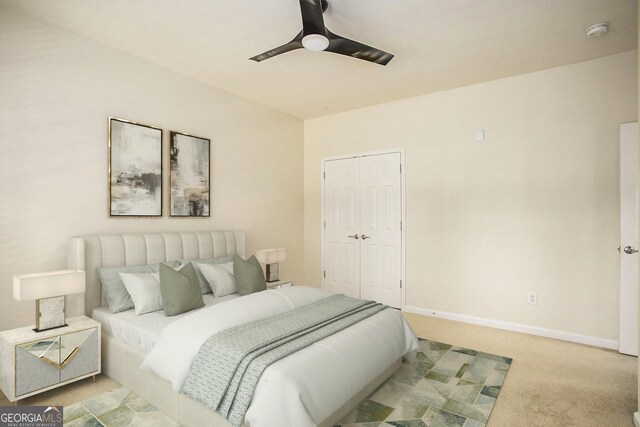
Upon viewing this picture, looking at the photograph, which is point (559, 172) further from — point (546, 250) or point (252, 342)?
point (252, 342)

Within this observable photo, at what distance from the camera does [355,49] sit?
276cm

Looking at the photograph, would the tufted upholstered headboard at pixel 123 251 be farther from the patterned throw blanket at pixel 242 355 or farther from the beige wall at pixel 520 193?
the beige wall at pixel 520 193

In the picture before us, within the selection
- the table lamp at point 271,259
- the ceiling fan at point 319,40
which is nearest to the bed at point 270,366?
the table lamp at point 271,259

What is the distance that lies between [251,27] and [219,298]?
2.35m

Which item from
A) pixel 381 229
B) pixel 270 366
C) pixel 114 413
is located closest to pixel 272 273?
pixel 381 229

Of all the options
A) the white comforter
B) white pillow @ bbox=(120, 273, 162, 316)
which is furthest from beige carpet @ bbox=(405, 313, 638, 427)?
white pillow @ bbox=(120, 273, 162, 316)

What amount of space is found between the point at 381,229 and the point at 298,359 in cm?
318

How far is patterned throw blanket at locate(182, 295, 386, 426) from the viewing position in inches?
72.8

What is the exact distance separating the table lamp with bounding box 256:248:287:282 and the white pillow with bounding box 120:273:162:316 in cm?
148

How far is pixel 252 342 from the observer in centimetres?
206

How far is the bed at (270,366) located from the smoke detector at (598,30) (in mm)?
2815

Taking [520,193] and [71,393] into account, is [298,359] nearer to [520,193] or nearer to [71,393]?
[71,393]

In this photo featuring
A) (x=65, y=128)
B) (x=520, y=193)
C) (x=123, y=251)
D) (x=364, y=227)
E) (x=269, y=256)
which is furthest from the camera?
(x=364, y=227)

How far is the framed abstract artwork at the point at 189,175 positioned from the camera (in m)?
3.81
